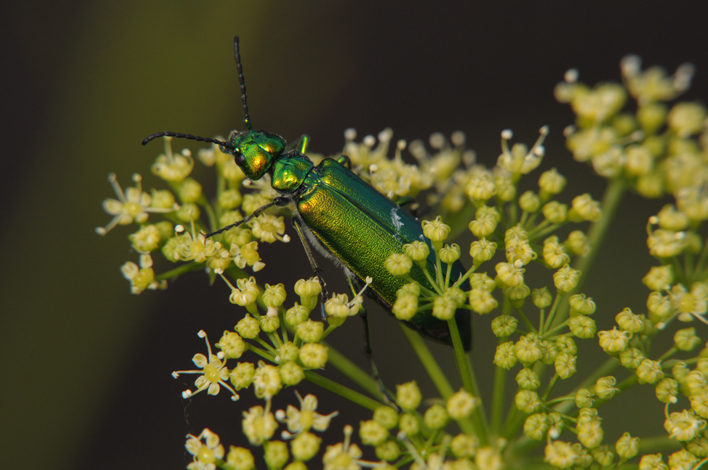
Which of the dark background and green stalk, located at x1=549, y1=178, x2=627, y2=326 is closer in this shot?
green stalk, located at x1=549, y1=178, x2=627, y2=326

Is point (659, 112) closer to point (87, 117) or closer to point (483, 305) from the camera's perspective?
point (483, 305)

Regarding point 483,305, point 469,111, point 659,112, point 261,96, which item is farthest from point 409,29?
point 483,305

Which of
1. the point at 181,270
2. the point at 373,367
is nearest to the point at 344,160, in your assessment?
the point at 181,270

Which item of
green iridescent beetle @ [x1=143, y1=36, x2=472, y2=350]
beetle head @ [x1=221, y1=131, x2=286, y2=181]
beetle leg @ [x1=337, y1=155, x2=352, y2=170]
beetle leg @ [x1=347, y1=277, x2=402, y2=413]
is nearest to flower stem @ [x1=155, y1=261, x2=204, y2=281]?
green iridescent beetle @ [x1=143, y1=36, x2=472, y2=350]

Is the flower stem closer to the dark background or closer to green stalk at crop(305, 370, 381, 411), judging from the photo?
green stalk at crop(305, 370, 381, 411)

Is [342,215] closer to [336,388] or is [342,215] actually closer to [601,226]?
[336,388]

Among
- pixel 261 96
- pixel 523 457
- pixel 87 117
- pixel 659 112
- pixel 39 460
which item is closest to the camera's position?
pixel 523 457
